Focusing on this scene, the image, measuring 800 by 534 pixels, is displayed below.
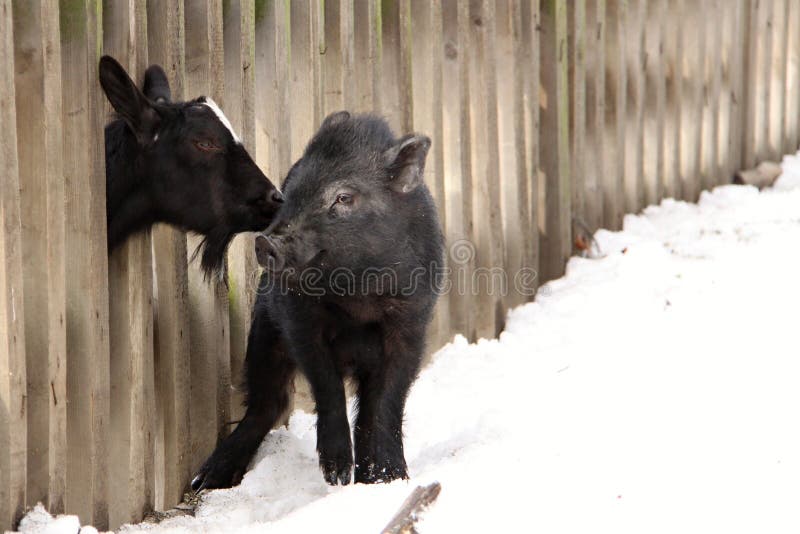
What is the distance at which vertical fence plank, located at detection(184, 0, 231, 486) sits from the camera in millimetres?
4953

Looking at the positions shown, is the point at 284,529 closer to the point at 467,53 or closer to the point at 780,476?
the point at 780,476

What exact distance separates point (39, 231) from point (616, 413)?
7.96 ft

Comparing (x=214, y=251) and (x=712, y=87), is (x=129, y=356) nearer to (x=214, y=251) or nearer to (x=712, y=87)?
(x=214, y=251)

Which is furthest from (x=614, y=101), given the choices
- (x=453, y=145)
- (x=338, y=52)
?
(x=338, y=52)

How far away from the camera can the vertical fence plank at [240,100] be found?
515 centimetres

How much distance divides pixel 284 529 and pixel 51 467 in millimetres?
825

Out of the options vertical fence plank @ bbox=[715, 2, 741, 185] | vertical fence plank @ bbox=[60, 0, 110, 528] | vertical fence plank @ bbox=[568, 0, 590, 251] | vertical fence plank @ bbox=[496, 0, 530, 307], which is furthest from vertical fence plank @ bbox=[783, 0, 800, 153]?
vertical fence plank @ bbox=[60, 0, 110, 528]

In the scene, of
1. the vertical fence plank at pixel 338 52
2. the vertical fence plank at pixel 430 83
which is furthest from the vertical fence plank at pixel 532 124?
the vertical fence plank at pixel 338 52

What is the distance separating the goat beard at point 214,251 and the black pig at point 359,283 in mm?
254

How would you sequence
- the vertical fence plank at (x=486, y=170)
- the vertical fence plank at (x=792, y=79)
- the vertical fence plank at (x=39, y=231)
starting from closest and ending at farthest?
1. the vertical fence plank at (x=39, y=231)
2. the vertical fence plank at (x=486, y=170)
3. the vertical fence plank at (x=792, y=79)

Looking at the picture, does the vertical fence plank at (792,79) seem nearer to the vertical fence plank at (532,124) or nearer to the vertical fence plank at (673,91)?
the vertical fence plank at (673,91)

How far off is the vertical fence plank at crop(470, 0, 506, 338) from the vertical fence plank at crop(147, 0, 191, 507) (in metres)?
2.46

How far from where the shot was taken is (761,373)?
17.2ft

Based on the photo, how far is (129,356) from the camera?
443 centimetres
